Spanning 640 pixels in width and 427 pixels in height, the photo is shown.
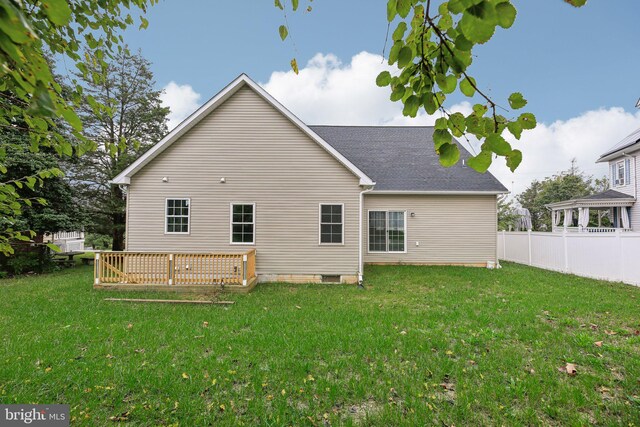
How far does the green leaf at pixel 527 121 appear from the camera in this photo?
126 centimetres

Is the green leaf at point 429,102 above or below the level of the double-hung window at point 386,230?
above

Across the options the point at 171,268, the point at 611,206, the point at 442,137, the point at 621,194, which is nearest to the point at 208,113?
the point at 171,268

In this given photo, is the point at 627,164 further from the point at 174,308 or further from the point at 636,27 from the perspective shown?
the point at 174,308

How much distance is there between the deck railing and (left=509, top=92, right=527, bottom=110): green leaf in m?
8.03

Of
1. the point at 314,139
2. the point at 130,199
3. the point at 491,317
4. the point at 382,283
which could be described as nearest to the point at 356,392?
the point at 491,317

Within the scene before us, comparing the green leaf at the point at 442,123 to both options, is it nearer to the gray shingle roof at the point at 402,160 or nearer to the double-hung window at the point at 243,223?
the double-hung window at the point at 243,223

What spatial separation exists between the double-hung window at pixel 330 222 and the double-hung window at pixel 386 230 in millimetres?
3386

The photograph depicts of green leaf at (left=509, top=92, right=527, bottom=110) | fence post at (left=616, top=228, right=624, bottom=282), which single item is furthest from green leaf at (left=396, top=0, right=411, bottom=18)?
fence post at (left=616, top=228, right=624, bottom=282)

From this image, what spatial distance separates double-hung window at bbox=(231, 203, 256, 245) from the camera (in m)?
9.88

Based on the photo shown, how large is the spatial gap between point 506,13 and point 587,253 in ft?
40.1

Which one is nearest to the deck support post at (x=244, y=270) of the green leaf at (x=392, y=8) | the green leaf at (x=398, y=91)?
the green leaf at (x=398, y=91)

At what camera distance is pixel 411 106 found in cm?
149

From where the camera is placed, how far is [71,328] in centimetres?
530

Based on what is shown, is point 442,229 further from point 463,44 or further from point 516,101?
point 463,44
